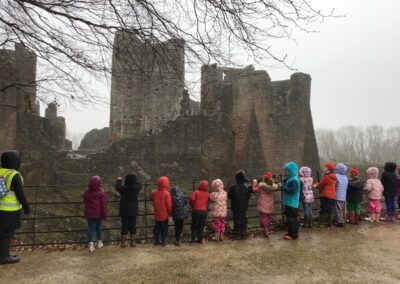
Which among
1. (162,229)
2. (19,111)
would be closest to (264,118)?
(19,111)

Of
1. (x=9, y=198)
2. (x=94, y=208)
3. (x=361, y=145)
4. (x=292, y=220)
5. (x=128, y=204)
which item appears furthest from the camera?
(x=361, y=145)

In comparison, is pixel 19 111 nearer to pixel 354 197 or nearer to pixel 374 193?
pixel 354 197

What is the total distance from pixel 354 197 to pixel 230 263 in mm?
4171

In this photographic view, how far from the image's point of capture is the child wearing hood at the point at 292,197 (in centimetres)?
821

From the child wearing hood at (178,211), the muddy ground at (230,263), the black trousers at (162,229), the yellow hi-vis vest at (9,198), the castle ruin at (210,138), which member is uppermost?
the castle ruin at (210,138)

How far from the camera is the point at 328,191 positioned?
898 centimetres

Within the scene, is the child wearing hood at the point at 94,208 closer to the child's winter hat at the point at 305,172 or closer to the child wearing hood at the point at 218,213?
the child wearing hood at the point at 218,213

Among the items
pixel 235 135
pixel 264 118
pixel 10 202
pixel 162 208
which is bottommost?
pixel 162 208

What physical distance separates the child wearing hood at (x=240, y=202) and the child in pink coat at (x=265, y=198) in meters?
0.23

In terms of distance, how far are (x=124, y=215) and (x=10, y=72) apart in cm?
854

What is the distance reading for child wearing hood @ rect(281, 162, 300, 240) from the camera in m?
8.21

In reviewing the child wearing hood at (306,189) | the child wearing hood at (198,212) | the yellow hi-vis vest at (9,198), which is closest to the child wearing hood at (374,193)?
the child wearing hood at (306,189)

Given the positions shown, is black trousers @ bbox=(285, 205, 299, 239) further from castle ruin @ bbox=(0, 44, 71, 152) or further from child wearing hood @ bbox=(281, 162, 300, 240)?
castle ruin @ bbox=(0, 44, 71, 152)

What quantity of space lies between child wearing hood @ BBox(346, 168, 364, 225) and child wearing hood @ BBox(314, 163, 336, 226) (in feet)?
1.99
